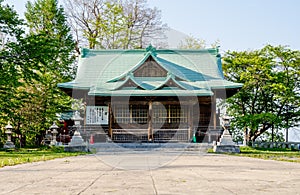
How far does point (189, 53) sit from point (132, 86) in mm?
6007

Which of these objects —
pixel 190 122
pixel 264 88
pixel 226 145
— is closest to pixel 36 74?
pixel 190 122

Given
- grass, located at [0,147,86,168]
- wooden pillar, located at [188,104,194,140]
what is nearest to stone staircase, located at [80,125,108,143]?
wooden pillar, located at [188,104,194,140]

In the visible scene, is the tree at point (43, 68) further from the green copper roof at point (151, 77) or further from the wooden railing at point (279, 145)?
the wooden railing at point (279, 145)

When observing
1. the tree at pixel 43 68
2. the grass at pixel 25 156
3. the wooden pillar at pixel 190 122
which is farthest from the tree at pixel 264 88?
the grass at pixel 25 156

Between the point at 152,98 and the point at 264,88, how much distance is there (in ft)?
28.7

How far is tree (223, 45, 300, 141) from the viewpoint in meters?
25.4

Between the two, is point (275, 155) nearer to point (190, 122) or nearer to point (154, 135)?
point (190, 122)

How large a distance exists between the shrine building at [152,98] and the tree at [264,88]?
9.69ft

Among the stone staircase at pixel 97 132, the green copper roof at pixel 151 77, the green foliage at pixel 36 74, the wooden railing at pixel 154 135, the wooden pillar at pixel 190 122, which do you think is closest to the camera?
the green foliage at pixel 36 74

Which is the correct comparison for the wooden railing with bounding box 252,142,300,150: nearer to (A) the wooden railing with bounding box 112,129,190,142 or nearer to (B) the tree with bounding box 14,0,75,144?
(A) the wooden railing with bounding box 112,129,190,142

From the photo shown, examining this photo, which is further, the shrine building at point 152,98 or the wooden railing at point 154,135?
the wooden railing at point 154,135

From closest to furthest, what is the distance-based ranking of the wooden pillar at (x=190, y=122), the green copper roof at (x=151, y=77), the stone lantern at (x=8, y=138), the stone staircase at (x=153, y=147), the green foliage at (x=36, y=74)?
the green foliage at (x=36, y=74) → the stone staircase at (x=153, y=147) → the wooden pillar at (x=190, y=122) → the stone lantern at (x=8, y=138) → the green copper roof at (x=151, y=77)

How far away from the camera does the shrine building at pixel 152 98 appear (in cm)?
2081

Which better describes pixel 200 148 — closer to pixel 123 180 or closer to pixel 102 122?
pixel 102 122
